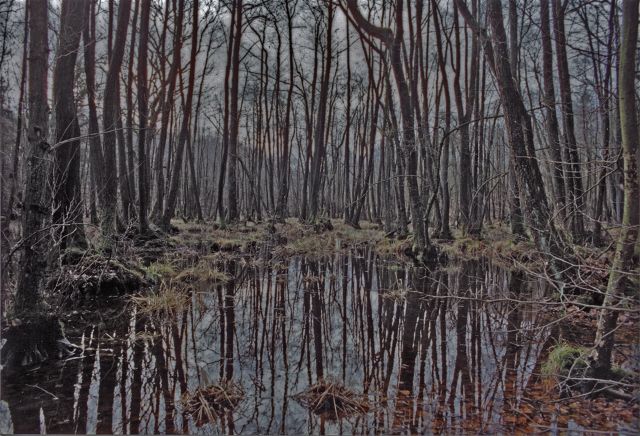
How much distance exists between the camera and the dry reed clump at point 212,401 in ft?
5.41

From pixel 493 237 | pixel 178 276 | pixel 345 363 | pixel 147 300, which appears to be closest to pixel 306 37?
pixel 493 237

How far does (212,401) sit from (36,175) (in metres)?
1.73

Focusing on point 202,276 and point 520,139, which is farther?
point 202,276

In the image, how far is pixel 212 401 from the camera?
176cm

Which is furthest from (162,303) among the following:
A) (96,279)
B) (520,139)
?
(520,139)

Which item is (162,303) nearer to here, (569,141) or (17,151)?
(17,151)

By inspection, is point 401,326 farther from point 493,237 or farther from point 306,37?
point 306,37

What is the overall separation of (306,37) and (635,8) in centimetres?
1070

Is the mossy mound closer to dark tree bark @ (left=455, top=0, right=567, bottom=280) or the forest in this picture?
the forest

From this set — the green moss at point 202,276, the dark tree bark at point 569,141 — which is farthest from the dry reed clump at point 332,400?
the green moss at point 202,276

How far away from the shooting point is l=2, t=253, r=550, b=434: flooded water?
5.39ft

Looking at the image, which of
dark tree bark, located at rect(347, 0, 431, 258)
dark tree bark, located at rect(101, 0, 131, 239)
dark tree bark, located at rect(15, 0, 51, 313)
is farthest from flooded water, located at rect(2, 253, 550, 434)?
dark tree bark, located at rect(101, 0, 131, 239)

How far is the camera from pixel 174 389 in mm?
1889

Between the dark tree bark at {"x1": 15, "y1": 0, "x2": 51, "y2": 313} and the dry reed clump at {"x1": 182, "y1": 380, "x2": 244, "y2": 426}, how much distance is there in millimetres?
1370
